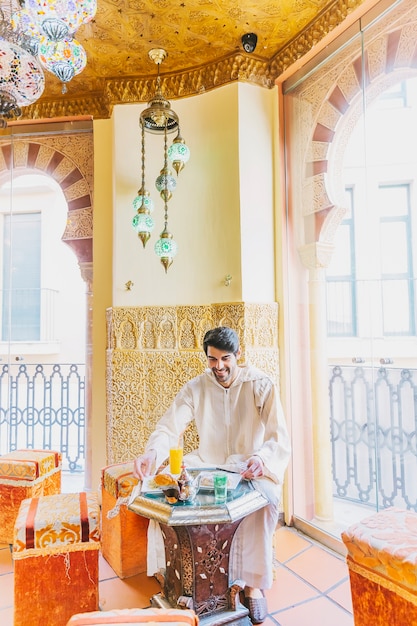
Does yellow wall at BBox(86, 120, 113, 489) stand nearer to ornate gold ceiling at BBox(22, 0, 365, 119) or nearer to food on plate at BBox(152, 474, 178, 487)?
ornate gold ceiling at BBox(22, 0, 365, 119)

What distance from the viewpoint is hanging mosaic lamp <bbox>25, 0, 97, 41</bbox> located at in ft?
5.48

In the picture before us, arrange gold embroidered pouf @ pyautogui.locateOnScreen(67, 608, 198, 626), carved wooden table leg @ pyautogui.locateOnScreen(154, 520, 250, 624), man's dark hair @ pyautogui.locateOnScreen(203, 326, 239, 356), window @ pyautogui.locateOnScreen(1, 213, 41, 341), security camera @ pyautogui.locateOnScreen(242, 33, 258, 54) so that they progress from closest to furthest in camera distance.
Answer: gold embroidered pouf @ pyautogui.locateOnScreen(67, 608, 198, 626)
carved wooden table leg @ pyautogui.locateOnScreen(154, 520, 250, 624)
man's dark hair @ pyautogui.locateOnScreen(203, 326, 239, 356)
security camera @ pyautogui.locateOnScreen(242, 33, 258, 54)
window @ pyautogui.locateOnScreen(1, 213, 41, 341)

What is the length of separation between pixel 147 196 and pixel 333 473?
2.48 metres

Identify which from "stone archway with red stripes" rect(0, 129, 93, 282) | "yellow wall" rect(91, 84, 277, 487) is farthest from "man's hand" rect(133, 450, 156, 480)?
"stone archway with red stripes" rect(0, 129, 93, 282)

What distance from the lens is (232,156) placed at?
3197mm

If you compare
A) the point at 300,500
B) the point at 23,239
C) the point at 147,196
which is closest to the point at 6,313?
the point at 23,239

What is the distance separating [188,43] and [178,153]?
0.77 m

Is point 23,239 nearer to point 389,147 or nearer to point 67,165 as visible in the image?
point 67,165

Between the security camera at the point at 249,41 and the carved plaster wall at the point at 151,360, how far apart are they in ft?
5.91

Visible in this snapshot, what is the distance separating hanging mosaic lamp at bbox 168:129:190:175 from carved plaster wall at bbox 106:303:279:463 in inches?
41.0

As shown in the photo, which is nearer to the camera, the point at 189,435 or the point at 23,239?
the point at 189,435

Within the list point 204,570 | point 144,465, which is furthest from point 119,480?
point 204,570

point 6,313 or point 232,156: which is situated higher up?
point 232,156

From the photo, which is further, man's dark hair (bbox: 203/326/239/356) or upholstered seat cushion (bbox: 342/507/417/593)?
man's dark hair (bbox: 203/326/239/356)
